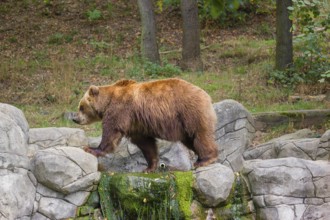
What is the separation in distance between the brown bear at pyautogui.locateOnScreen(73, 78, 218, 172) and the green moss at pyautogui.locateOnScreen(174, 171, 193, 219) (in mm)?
510

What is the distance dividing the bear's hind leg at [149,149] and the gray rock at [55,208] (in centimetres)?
159

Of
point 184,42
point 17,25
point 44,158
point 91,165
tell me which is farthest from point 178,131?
point 17,25

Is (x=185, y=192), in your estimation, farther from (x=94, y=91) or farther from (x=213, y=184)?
(x=94, y=91)

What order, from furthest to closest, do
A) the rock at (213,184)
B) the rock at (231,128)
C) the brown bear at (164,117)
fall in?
the rock at (231,128) < the brown bear at (164,117) < the rock at (213,184)

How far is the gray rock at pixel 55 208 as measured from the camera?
8.16 m

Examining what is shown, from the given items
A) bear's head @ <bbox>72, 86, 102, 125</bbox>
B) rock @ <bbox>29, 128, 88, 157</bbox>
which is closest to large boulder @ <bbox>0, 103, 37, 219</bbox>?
rock @ <bbox>29, 128, 88, 157</bbox>

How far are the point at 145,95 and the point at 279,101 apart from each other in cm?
595

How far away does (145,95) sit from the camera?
9.05m

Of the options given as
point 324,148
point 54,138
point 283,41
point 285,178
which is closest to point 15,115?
point 54,138

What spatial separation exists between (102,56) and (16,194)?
10.4 m

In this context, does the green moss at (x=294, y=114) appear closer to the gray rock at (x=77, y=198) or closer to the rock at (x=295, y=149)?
the rock at (x=295, y=149)

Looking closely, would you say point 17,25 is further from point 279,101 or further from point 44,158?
point 44,158

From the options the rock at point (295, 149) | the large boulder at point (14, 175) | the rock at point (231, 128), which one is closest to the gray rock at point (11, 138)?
the large boulder at point (14, 175)

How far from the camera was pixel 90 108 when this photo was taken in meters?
9.51
